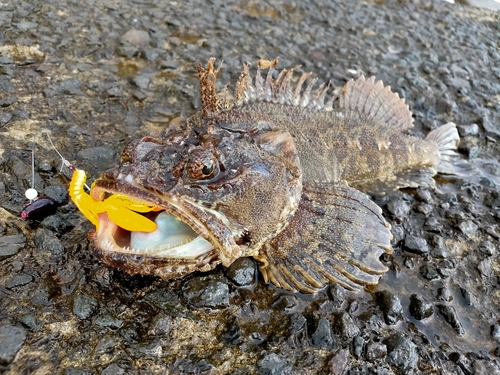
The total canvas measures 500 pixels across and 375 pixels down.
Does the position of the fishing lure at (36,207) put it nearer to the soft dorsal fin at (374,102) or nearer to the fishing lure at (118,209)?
the fishing lure at (118,209)

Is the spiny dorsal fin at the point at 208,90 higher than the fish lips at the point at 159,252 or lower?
higher

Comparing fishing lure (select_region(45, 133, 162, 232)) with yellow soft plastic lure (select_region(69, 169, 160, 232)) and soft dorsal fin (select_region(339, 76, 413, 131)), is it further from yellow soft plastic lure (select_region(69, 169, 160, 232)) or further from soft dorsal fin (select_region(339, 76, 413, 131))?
soft dorsal fin (select_region(339, 76, 413, 131))

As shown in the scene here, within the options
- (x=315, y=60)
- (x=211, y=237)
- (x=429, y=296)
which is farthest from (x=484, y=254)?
(x=315, y=60)

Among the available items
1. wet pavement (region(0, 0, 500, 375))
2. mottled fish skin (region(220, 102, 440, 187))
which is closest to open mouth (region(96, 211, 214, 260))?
wet pavement (region(0, 0, 500, 375))

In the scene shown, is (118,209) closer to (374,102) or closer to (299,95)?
(299,95)

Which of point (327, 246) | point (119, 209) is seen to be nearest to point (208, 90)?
point (119, 209)

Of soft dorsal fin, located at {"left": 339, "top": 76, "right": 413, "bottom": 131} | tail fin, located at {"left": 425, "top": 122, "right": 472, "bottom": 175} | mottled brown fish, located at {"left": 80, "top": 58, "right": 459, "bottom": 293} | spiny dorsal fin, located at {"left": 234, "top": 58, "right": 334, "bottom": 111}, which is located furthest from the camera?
tail fin, located at {"left": 425, "top": 122, "right": 472, "bottom": 175}

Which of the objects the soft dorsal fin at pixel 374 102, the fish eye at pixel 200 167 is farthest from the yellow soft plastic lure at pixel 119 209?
the soft dorsal fin at pixel 374 102
